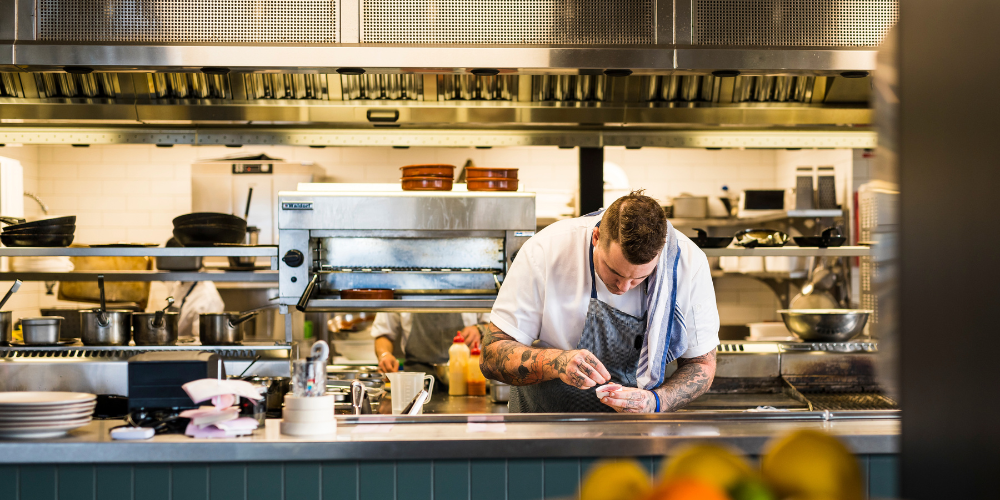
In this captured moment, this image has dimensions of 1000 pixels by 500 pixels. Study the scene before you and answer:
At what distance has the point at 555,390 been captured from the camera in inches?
103

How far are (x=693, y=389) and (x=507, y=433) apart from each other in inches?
32.4

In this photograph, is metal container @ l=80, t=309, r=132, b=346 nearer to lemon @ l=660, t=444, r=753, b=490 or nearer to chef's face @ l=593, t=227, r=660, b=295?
chef's face @ l=593, t=227, r=660, b=295

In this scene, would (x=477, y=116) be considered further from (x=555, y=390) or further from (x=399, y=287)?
(x=555, y=390)

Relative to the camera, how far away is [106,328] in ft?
11.3

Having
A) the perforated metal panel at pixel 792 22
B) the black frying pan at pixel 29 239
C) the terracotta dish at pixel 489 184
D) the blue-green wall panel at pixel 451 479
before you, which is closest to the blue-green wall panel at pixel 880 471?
the blue-green wall panel at pixel 451 479

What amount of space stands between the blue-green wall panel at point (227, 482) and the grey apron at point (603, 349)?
109 centimetres

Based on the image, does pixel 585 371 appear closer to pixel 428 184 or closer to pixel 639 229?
pixel 639 229

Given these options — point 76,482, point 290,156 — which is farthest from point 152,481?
point 290,156

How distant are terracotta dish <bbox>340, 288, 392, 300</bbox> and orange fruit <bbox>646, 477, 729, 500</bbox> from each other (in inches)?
127

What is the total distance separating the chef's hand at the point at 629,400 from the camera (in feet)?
7.41

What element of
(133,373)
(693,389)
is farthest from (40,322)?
(693,389)

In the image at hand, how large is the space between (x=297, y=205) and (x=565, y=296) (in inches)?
63.8

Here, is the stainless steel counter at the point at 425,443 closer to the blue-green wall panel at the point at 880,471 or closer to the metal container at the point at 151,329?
the blue-green wall panel at the point at 880,471

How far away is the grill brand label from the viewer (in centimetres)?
363
